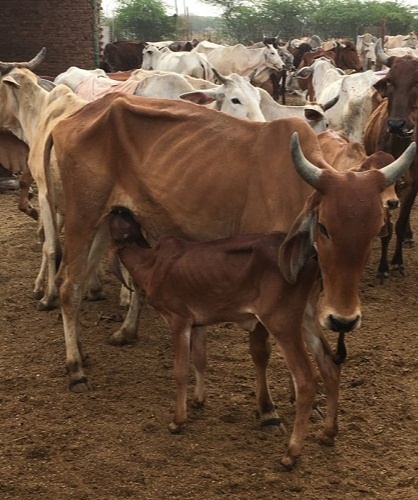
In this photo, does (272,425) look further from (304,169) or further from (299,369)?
(304,169)

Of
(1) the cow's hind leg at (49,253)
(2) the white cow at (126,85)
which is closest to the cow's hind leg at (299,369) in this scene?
(1) the cow's hind leg at (49,253)

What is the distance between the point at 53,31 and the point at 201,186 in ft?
45.7

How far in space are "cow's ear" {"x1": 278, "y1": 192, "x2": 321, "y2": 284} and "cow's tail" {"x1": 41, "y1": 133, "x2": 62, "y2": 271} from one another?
7.11 ft

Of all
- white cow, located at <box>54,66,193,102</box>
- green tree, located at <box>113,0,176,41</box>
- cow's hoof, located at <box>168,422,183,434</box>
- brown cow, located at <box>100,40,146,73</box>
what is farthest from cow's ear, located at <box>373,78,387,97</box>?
green tree, located at <box>113,0,176,41</box>

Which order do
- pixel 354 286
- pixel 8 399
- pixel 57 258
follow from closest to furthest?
pixel 354 286 → pixel 8 399 → pixel 57 258

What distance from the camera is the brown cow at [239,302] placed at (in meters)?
3.59

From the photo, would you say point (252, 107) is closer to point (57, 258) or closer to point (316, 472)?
point (57, 258)

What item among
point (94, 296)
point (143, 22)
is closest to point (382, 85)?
point (94, 296)

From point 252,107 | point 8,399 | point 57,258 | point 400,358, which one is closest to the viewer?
point 8,399

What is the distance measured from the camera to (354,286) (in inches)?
Result: 131

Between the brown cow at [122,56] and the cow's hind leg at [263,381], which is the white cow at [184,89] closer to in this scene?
the cow's hind leg at [263,381]

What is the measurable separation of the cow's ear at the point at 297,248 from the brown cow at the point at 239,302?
0.08m

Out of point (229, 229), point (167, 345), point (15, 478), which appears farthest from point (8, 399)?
point (229, 229)

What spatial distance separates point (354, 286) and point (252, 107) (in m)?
3.73
